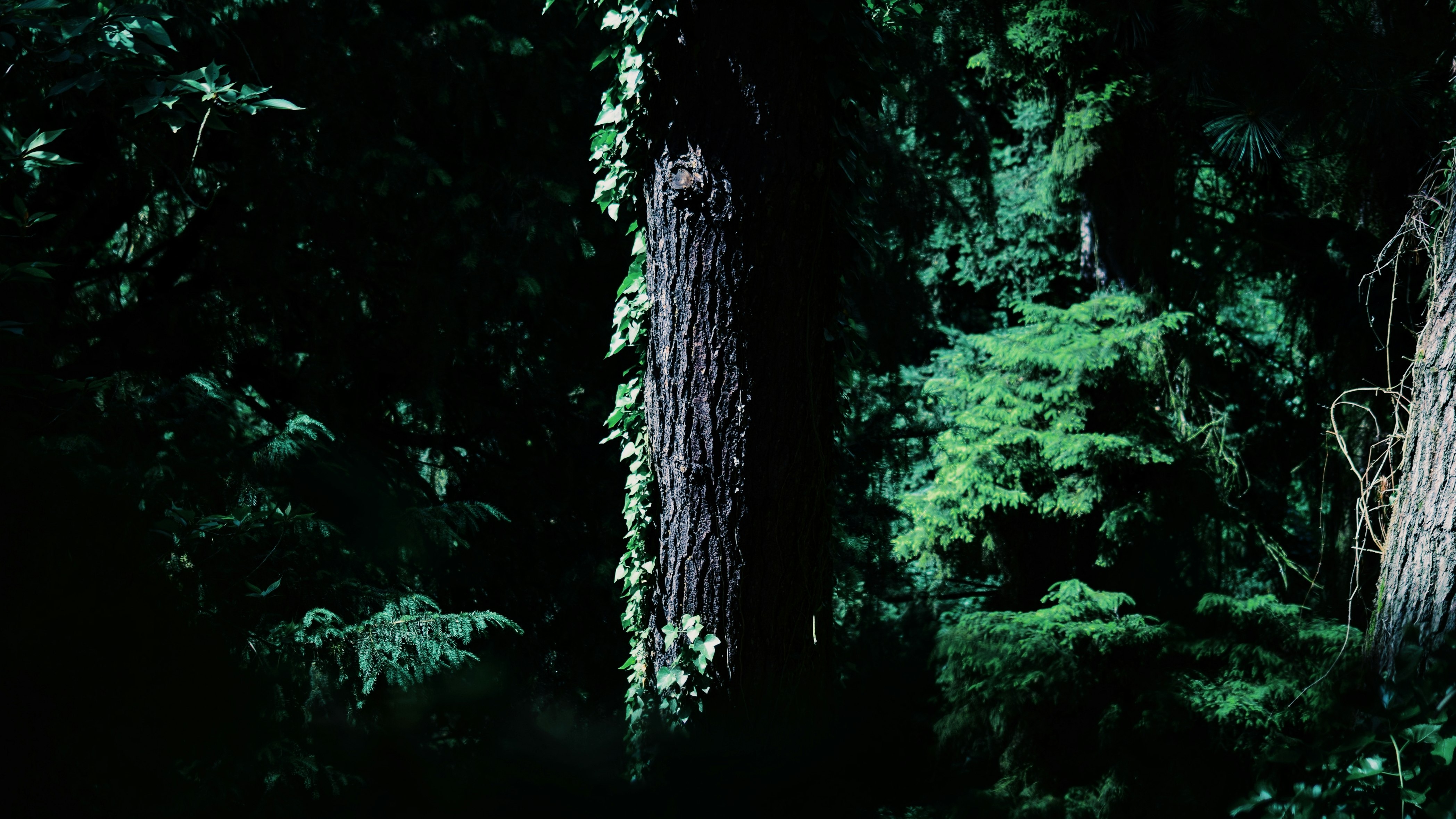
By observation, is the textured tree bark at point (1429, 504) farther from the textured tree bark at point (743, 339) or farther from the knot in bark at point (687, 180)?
the knot in bark at point (687, 180)

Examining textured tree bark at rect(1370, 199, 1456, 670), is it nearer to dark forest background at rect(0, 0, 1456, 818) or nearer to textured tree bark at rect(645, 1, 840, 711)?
dark forest background at rect(0, 0, 1456, 818)

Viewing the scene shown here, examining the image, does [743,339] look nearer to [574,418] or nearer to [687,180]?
[687,180]

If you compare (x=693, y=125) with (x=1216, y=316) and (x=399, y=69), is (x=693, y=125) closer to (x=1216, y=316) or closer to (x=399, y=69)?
(x=399, y=69)

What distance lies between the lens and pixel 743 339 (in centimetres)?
251

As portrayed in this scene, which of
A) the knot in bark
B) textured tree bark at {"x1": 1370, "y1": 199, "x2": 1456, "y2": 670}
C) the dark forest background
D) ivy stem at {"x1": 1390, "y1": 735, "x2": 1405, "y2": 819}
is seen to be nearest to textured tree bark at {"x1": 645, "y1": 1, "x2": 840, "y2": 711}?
the knot in bark

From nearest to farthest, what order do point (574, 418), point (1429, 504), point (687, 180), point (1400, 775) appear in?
1. point (1400, 775)
2. point (687, 180)
3. point (1429, 504)
4. point (574, 418)

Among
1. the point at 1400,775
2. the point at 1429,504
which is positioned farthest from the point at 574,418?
the point at 1400,775

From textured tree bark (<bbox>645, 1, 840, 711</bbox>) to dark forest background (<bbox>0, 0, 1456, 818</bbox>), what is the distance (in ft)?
0.64

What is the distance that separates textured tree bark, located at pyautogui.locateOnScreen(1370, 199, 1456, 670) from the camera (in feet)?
11.5

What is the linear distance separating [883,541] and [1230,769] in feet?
13.9

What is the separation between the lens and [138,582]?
1.97 m

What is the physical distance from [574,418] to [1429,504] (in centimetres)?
476

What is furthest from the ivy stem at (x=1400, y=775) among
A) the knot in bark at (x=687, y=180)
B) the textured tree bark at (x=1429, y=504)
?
the knot in bark at (x=687, y=180)

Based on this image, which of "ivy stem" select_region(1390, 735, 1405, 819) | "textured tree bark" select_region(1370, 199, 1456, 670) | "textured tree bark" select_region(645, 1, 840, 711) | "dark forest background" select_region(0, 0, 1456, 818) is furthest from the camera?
"textured tree bark" select_region(1370, 199, 1456, 670)
